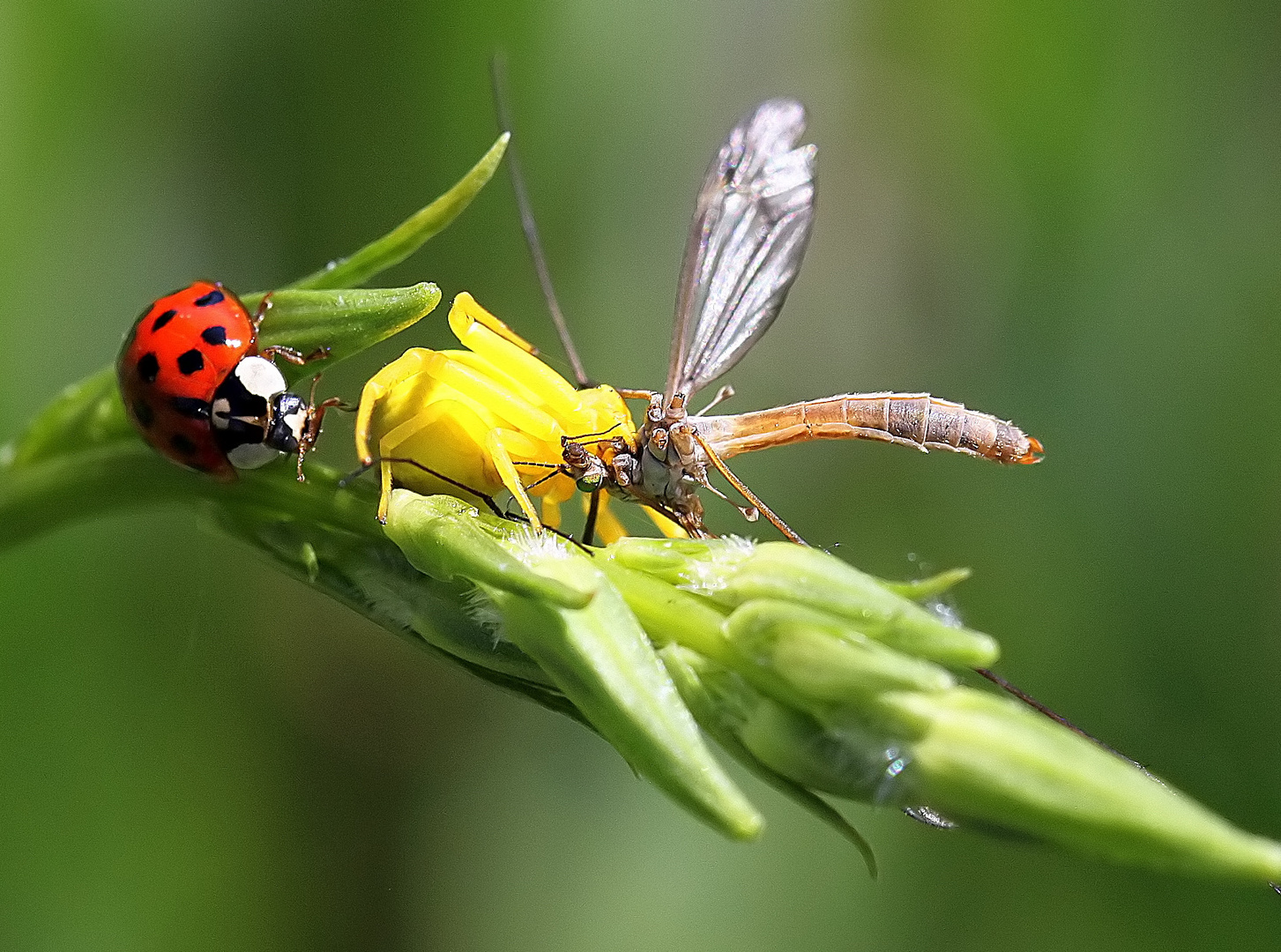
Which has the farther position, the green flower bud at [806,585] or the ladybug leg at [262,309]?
the ladybug leg at [262,309]

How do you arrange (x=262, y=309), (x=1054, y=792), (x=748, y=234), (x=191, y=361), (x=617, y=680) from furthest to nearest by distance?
(x=748, y=234) < (x=191, y=361) < (x=262, y=309) < (x=617, y=680) < (x=1054, y=792)

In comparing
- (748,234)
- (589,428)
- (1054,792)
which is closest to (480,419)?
(589,428)

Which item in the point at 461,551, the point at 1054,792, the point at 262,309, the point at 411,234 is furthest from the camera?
the point at 262,309

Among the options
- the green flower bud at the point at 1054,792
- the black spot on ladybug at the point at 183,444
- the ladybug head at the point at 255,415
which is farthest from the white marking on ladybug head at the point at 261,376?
the green flower bud at the point at 1054,792

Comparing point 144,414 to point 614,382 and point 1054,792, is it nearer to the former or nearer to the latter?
point 1054,792

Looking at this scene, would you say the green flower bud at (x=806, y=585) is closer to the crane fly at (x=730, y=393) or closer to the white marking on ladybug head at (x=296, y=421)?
the crane fly at (x=730, y=393)

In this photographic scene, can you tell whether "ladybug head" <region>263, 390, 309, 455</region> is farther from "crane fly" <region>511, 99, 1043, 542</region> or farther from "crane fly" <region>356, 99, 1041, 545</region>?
"crane fly" <region>511, 99, 1043, 542</region>

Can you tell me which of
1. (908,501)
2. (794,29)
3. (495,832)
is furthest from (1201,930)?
(794,29)
